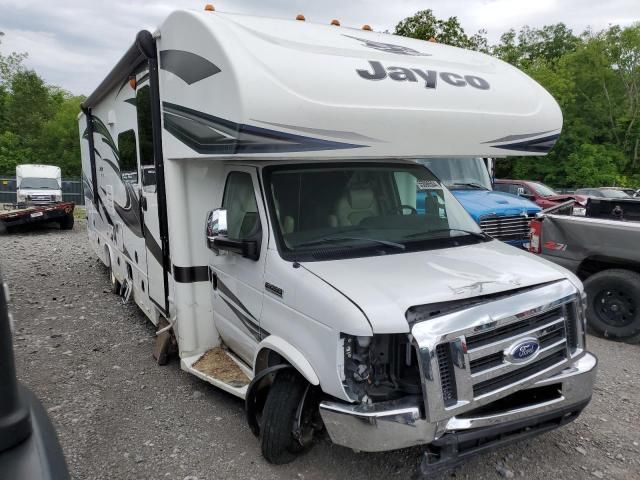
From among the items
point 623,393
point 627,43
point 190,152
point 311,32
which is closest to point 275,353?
point 190,152

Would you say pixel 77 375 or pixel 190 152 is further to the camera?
pixel 77 375

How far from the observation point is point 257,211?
148 inches

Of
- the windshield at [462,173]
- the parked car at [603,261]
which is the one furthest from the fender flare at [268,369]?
the windshield at [462,173]

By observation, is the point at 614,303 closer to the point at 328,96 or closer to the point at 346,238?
the point at 346,238

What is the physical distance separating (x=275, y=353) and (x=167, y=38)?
Answer: 2.60 metres

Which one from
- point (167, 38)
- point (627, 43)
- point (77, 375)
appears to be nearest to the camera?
point (167, 38)

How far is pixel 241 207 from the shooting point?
13.3 feet

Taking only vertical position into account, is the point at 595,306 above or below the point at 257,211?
below

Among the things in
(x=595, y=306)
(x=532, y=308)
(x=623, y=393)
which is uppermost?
(x=532, y=308)

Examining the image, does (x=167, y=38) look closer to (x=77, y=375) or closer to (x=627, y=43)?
(x=77, y=375)

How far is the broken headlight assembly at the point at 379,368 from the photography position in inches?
111

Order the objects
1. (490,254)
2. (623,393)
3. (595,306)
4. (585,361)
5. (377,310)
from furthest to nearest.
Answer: (595,306), (623,393), (490,254), (585,361), (377,310)

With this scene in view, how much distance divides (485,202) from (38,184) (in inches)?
735

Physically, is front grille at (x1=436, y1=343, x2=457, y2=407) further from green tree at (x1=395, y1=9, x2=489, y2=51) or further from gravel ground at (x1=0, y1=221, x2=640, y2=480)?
green tree at (x1=395, y1=9, x2=489, y2=51)
